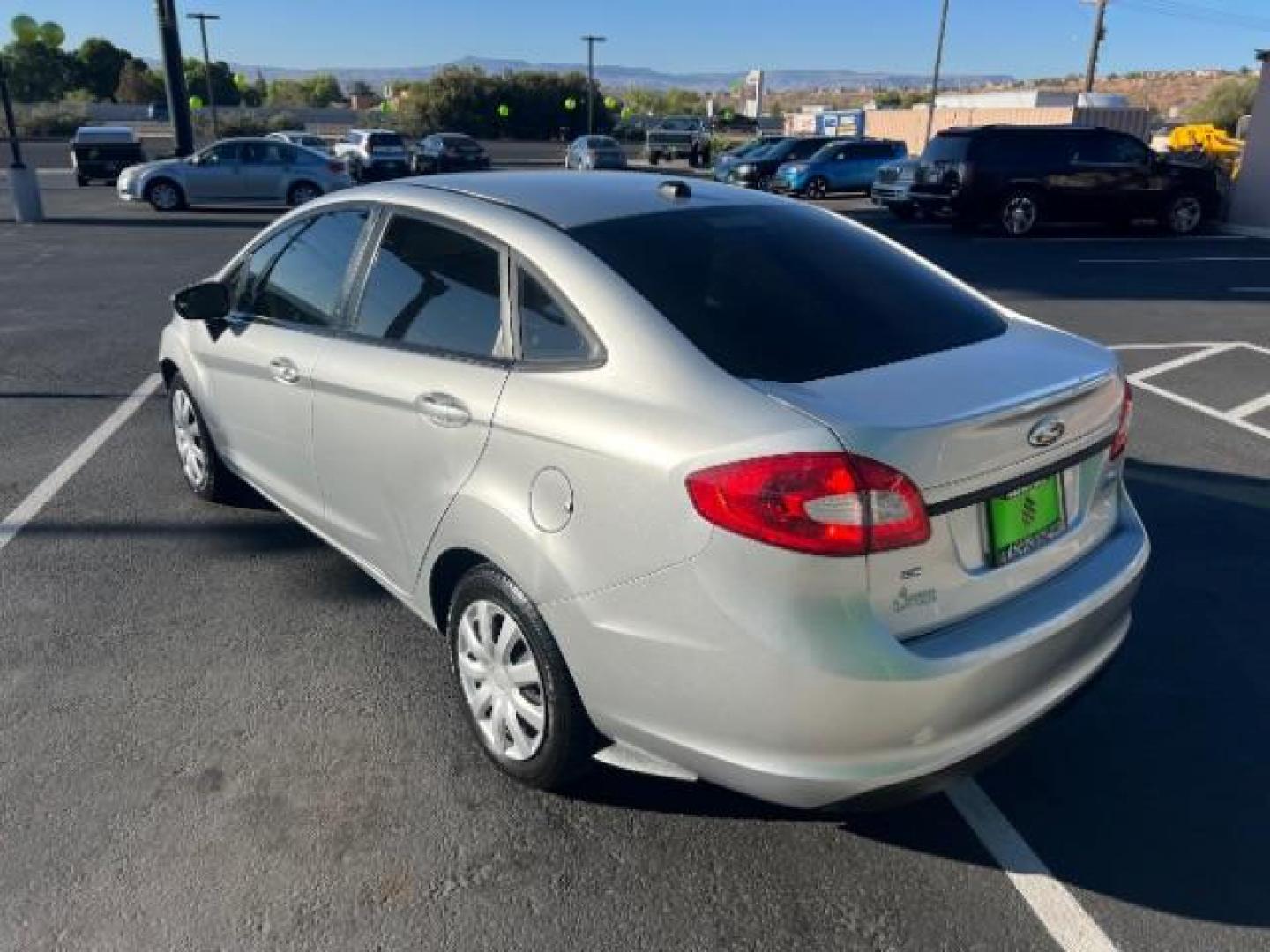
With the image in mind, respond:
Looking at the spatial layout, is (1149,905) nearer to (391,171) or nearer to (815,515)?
(815,515)

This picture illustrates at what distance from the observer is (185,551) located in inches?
170

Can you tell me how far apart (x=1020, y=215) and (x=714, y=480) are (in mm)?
17217

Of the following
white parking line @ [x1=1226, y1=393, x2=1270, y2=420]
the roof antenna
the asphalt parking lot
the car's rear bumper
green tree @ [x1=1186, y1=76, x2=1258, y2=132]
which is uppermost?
green tree @ [x1=1186, y1=76, x2=1258, y2=132]

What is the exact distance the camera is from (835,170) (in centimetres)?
2503

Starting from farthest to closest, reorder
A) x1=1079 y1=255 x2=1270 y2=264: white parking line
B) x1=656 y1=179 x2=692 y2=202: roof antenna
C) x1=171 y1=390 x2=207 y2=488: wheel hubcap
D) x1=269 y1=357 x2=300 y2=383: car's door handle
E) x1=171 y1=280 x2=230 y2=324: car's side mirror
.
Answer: x1=1079 y1=255 x2=1270 y2=264: white parking line → x1=171 y1=390 x2=207 y2=488: wheel hubcap → x1=171 y1=280 x2=230 y2=324: car's side mirror → x1=269 y1=357 x2=300 y2=383: car's door handle → x1=656 y1=179 x2=692 y2=202: roof antenna

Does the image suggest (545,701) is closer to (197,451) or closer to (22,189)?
(197,451)

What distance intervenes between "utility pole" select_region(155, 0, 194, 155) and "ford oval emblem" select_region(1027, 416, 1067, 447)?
25.1 m

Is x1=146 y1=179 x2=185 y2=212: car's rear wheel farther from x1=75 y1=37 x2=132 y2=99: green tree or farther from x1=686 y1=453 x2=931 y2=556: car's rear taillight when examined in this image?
x1=75 y1=37 x2=132 y2=99: green tree

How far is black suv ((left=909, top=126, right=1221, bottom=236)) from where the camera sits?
1706cm

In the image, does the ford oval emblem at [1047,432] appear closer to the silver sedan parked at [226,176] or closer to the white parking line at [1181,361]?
the white parking line at [1181,361]

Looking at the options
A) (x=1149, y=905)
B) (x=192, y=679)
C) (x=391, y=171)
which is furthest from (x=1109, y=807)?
(x=391, y=171)

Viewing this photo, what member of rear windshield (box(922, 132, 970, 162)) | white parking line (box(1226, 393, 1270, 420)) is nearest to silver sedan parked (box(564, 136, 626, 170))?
rear windshield (box(922, 132, 970, 162))

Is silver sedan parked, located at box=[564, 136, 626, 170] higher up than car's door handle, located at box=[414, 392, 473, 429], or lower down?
lower down

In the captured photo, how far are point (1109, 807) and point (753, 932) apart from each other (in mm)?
1161
